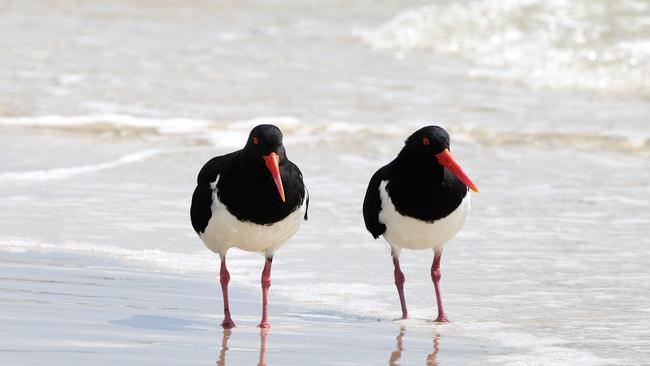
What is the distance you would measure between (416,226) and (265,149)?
939 millimetres

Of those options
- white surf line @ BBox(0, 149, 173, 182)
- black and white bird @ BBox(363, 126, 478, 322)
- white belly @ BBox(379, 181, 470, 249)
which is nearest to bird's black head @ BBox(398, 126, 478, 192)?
black and white bird @ BBox(363, 126, 478, 322)

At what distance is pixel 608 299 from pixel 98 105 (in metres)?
8.26

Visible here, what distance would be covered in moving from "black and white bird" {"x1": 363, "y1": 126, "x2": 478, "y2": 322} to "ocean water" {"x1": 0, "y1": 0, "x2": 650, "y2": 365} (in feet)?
1.37

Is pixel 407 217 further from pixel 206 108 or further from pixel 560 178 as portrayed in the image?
pixel 206 108

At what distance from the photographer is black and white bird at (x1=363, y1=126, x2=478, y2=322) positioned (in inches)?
245

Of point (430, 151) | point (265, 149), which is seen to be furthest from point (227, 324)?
point (430, 151)

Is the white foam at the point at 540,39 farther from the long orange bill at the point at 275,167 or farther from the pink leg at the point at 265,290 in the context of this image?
the long orange bill at the point at 275,167

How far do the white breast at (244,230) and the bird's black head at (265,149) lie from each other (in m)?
0.24

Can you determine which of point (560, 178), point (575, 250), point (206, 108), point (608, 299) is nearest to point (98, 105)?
point (206, 108)

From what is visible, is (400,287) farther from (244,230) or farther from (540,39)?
(540,39)

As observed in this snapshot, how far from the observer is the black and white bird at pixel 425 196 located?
6.23 meters

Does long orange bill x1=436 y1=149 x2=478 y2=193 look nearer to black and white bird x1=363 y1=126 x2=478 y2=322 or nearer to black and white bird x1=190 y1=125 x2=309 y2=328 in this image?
A: black and white bird x1=363 y1=126 x2=478 y2=322

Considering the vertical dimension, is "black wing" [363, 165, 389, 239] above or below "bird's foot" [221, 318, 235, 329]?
above

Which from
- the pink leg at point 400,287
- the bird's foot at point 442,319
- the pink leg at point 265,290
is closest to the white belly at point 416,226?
the pink leg at point 400,287
